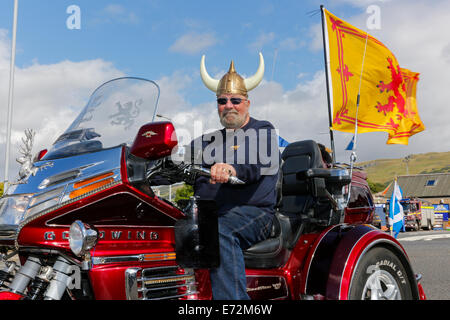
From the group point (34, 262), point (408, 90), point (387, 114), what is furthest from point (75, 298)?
point (408, 90)

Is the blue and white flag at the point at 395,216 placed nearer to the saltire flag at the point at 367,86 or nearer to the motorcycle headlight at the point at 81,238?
the saltire flag at the point at 367,86

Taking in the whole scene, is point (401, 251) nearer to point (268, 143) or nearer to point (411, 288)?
point (411, 288)

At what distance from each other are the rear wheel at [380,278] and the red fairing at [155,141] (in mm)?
1750

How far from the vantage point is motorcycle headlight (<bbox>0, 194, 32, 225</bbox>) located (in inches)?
91.9

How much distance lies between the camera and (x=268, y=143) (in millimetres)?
3080

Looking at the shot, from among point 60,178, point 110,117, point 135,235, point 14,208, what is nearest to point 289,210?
point 135,235

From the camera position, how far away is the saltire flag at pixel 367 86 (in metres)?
7.23

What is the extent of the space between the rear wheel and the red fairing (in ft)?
5.74

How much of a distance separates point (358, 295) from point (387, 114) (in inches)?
198

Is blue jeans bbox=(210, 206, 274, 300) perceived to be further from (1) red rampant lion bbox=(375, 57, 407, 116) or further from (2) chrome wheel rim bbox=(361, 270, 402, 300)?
(1) red rampant lion bbox=(375, 57, 407, 116)

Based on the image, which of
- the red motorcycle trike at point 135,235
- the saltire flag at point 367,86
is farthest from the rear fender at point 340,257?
the saltire flag at point 367,86

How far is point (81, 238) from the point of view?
7.29ft

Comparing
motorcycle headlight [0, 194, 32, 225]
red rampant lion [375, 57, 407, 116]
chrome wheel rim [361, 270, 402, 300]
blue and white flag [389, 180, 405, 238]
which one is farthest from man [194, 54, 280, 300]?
blue and white flag [389, 180, 405, 238]

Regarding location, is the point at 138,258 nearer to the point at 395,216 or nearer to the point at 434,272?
the point at 434,272
